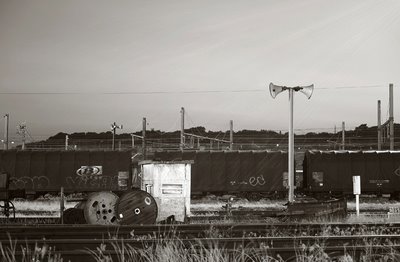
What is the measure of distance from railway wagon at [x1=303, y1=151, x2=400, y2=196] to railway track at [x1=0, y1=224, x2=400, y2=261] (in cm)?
1739

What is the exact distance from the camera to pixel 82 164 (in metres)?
31.4

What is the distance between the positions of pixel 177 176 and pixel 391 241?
7.51 metres

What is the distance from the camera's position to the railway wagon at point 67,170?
30.8m

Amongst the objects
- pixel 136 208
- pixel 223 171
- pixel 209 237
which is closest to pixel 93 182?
pixel 223 171

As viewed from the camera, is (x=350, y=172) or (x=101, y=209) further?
(x=350, y=172)

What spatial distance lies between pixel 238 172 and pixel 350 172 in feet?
22.3

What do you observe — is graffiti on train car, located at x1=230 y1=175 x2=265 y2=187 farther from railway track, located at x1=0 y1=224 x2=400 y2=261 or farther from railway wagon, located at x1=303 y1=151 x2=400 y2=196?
railway track, located at x1=0 y1=224 x2=400 y2=261

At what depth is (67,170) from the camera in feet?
102

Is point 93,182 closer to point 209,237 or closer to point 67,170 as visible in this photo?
point 67,170

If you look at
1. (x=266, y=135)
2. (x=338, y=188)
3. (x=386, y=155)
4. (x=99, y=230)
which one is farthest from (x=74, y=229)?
(x=266, y=135)

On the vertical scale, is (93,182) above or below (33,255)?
below

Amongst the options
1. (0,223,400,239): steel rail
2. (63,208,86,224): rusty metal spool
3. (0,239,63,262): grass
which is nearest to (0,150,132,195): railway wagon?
(63,208,86,224): rusty metal spool

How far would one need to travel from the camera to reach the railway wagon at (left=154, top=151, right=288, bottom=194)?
3112 cm

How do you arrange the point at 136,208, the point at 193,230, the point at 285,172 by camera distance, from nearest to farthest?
the point at 193,230, the point at 136,208, the point at 285,172
